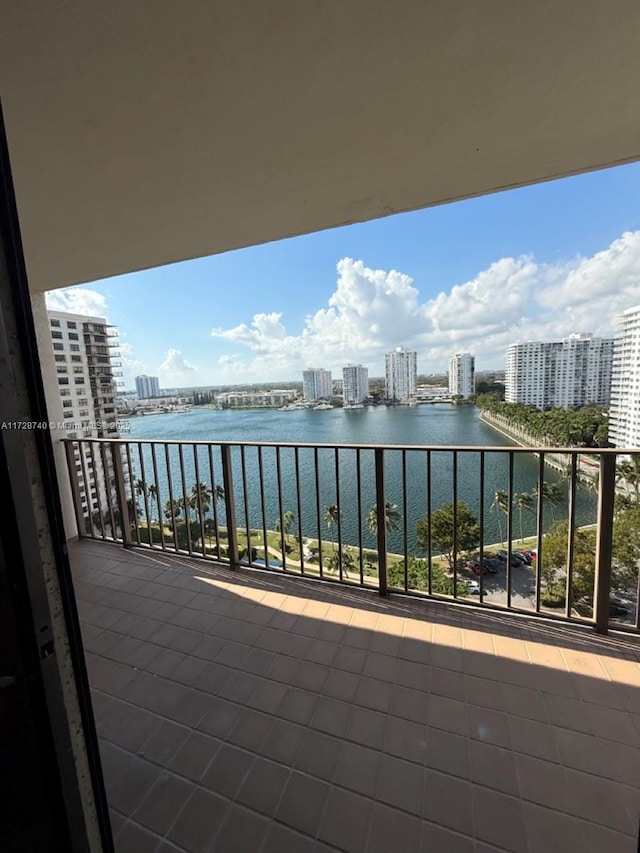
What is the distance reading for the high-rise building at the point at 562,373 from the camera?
5172mm

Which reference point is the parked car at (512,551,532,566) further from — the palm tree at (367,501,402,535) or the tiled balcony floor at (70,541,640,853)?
the tiled balcony floor at (70,541,640,853)

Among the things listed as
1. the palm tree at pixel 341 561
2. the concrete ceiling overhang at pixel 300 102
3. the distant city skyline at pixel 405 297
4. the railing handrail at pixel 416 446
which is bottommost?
the palm tree at pixel 341 561

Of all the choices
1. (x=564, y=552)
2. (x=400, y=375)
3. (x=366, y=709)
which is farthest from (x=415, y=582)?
(x=564, y=552)

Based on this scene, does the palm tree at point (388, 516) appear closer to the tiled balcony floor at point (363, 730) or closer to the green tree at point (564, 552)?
the tiled balcony floor at point (363, 730)

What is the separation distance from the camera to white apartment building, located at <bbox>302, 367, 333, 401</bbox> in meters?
7.98

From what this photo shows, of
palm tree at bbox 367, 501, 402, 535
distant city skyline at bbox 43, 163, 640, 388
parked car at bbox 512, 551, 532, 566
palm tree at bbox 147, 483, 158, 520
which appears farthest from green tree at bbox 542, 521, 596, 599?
palm tree at bbox 147, 483, 158, 520

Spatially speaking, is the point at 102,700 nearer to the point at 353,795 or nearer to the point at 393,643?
the point at 353,795

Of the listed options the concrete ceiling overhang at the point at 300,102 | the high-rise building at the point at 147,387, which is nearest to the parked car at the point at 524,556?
the high-rise building at the point at 147,387

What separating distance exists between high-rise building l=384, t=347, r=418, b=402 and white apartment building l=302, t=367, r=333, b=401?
1431 mm

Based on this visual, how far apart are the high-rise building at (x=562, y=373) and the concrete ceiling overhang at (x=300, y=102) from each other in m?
4.36

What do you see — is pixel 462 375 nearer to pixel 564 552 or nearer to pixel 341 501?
pixel 341 501

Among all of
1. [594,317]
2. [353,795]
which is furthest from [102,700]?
[594,317]

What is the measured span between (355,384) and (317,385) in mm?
954

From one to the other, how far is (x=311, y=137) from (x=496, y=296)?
51.3 ft
